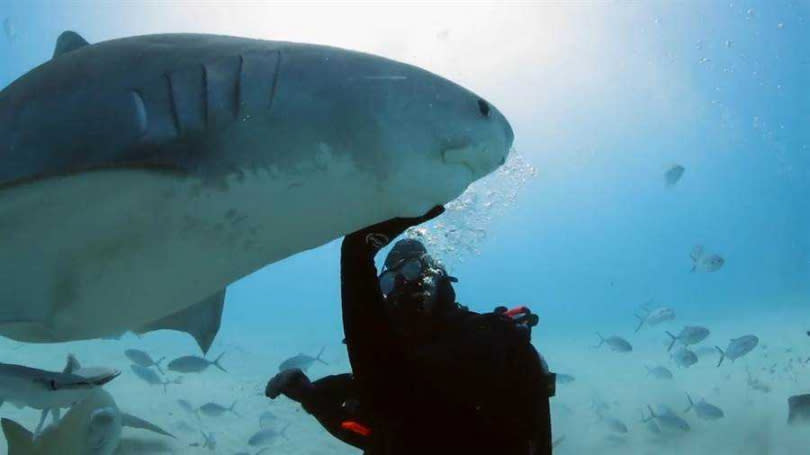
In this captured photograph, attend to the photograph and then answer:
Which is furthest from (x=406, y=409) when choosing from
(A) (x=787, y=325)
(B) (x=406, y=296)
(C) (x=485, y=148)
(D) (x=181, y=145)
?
(A) (x=787, y=325)

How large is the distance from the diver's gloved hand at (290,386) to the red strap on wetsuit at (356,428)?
1.29 ft

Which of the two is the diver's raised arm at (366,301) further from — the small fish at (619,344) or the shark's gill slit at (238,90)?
the small fish at (619,344)

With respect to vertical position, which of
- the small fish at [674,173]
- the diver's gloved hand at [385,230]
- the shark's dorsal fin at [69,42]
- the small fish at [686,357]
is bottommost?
the diver's gloved hand at [385,230]

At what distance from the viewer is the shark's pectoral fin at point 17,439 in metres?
3.66

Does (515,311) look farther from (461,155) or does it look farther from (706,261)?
(706,261)

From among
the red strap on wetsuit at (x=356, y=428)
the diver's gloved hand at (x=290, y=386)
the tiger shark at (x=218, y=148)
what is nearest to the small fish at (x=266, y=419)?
the diver's gloved hand at (x=290, y=386)

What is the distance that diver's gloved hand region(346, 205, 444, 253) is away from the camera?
1921 mm

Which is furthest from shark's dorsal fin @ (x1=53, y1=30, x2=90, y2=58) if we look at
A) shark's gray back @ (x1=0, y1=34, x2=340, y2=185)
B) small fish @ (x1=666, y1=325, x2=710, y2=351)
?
small fish @ (x1=666, y1=325, x2=710, y2=351)

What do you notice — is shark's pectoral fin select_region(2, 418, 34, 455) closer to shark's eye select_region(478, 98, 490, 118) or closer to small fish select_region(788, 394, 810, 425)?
shark's eye select_region(478, 98, 490, 118)

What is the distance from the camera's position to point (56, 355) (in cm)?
3484

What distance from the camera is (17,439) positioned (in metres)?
3.71

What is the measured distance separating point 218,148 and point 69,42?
1.34 metres

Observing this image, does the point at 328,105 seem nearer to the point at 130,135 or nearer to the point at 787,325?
the point at 130,135

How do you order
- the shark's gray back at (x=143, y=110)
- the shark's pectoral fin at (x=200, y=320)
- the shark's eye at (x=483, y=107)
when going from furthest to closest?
the shark's pectoral fin at (x=200, y=320) → the shark's eye at (x=483, y=107) → the shark's gray back at (x=143, y=110)
